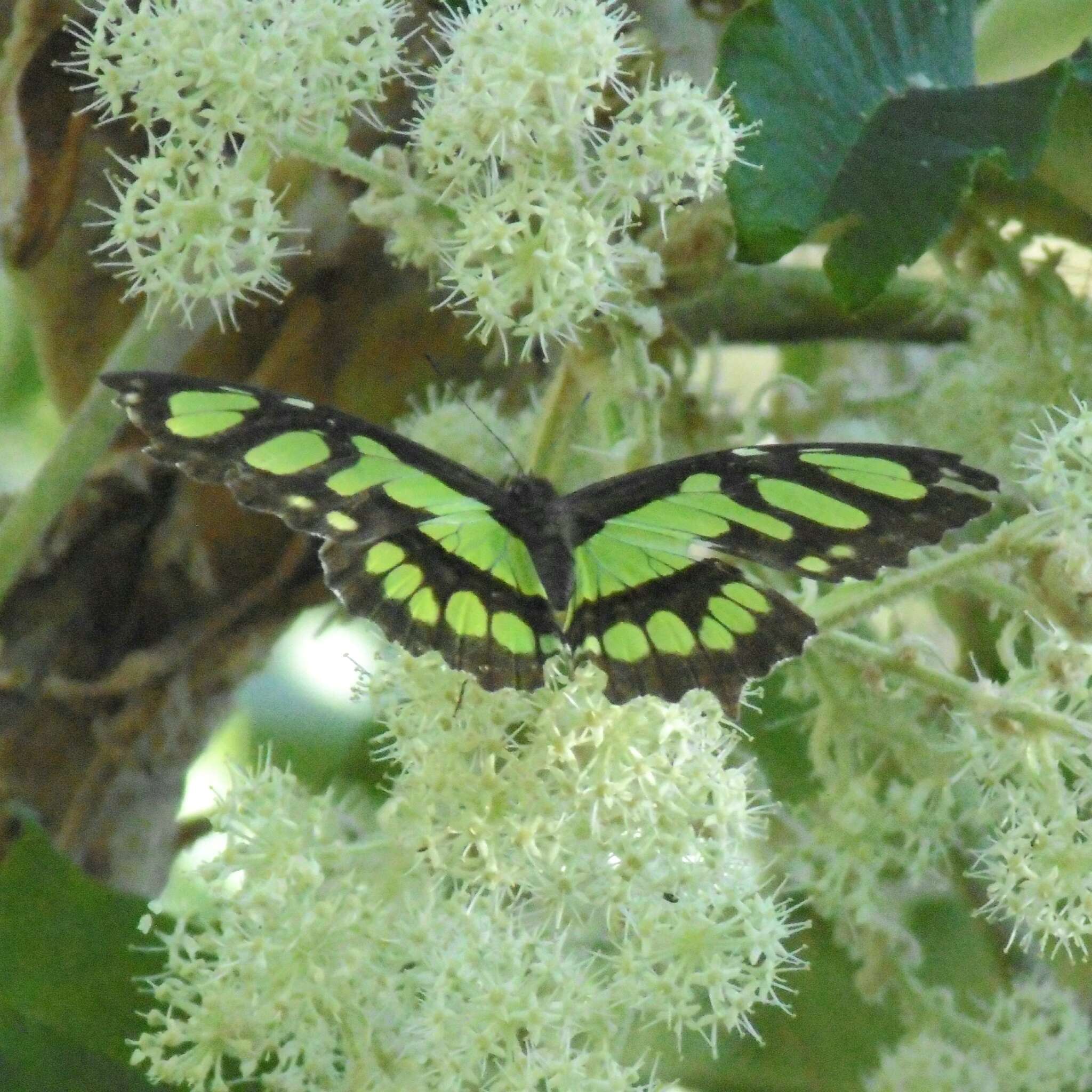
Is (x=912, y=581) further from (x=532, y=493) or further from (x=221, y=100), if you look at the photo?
(x=221, y=100)

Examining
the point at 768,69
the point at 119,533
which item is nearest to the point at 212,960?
the point at 119,533

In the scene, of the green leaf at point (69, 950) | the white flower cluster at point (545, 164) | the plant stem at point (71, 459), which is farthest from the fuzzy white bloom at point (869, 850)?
the plant stem at point (71, 459)

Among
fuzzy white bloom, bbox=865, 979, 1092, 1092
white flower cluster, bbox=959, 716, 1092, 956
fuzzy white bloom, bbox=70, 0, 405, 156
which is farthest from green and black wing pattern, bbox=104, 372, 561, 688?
fuzzy white bloom, bbox=865, 979, 1092, 1092

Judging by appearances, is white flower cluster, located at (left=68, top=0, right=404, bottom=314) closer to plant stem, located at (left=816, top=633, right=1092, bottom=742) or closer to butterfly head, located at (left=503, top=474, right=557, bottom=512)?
butterfly head, located at (left=503, top=474, right=557, bottom=512)

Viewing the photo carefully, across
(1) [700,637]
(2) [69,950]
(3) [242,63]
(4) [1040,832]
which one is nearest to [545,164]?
(3) [242,63]

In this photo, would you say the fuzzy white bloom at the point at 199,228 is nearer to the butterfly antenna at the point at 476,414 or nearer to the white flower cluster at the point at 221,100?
the white flower cluster at the point at 221,100

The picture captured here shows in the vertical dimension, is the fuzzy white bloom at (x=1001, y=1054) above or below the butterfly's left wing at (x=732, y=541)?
below
